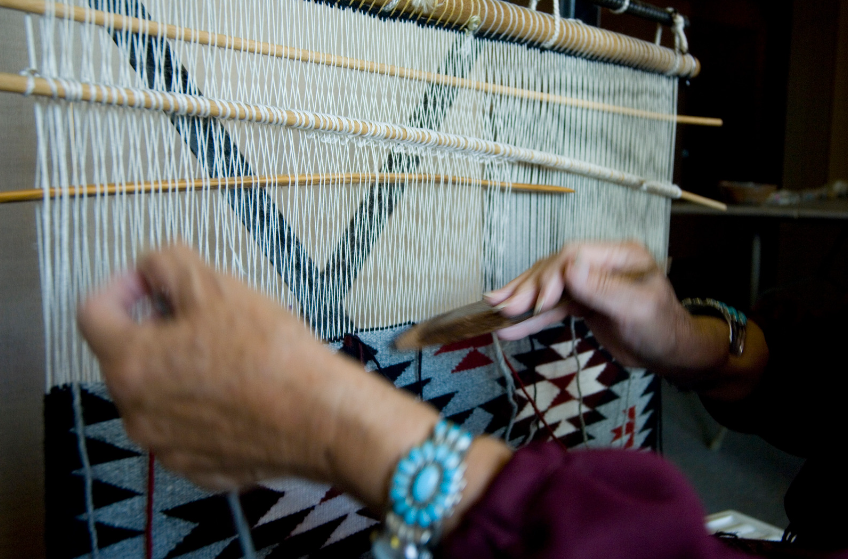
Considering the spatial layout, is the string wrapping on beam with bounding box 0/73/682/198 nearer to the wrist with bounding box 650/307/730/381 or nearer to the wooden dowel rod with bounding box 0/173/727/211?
the wooden dowel rod with bounding box 0/173/727/211

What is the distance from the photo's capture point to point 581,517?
14.1 inches

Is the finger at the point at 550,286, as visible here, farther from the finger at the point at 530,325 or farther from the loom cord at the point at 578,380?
the loom cord at the point at 578,380

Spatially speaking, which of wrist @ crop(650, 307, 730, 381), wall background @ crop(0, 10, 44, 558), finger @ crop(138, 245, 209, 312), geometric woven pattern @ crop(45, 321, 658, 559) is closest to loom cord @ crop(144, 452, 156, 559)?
geometric woven pattern @ crop(45, 321, 658, 559)

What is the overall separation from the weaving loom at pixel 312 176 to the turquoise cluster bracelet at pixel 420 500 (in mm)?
353

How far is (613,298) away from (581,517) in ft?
1.42

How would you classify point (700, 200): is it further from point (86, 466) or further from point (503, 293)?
point (86, 466)

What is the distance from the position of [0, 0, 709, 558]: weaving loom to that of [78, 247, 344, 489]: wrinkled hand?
0.55 ft

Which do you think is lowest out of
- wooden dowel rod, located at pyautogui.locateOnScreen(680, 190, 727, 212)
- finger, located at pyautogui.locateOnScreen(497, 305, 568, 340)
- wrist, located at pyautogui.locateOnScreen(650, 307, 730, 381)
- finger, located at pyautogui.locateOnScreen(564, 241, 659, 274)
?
wrist, located at pyautogui.locateOnScreen(650, 307, 730, 381)

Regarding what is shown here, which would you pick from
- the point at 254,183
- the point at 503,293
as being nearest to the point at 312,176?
the point at 254,183

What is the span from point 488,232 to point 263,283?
1.14 ft

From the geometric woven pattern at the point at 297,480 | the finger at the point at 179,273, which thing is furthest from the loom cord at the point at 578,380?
the finger at the point at 179,273

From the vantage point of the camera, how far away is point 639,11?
3.29ft

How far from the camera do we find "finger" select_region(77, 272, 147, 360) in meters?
0.40

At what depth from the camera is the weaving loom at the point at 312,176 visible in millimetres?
559
